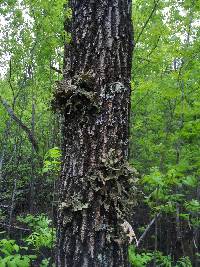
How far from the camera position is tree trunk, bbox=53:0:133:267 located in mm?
1871

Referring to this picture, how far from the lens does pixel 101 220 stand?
1.87 m

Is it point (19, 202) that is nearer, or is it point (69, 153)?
point (69, 153)

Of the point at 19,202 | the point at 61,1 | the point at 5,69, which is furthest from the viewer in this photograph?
the point at 19,202

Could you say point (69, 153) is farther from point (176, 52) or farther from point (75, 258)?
point (176, 52)

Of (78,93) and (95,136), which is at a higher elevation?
(78,93)

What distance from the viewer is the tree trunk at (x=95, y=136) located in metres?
1.87

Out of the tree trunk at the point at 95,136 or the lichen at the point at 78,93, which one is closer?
the tree trunk at the point at 95,136

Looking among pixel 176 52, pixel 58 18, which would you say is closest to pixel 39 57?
pixel 58 18

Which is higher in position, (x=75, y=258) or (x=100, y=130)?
(x=100, y=130)

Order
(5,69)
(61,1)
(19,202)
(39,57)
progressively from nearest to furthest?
(61,1) → (39,57) → (5,69) → (19,202)

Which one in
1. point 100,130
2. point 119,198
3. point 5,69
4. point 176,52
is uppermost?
point 5,69

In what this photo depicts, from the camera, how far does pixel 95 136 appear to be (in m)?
1.95

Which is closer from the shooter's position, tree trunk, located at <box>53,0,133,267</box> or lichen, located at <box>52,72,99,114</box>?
tree trunk, located at <box>53,0,133,267</box>

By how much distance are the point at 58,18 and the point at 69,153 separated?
479 centimetres
